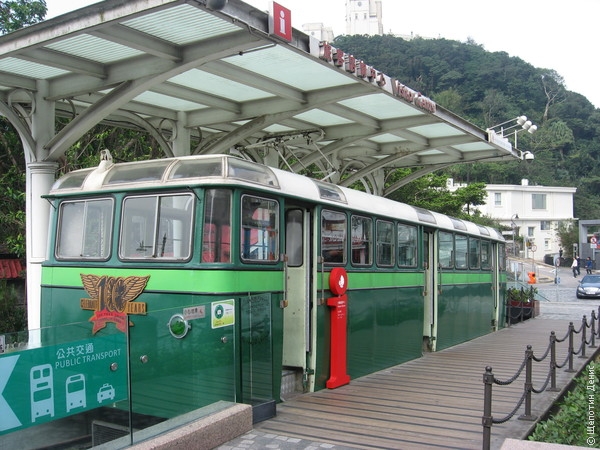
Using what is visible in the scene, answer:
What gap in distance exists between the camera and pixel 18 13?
58.3 ft

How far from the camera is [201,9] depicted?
26.2 feet

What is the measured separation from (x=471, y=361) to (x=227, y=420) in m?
7.02

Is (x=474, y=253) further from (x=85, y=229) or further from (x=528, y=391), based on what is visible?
(x=85, y=229)

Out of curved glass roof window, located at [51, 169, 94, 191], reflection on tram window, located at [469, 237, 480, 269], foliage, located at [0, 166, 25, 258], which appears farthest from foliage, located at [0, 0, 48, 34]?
reflection on tram window, located at [469, 237, 480, 269]

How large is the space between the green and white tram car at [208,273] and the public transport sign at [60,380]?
0.75ft

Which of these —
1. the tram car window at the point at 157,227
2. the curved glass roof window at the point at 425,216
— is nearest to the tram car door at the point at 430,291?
the curved glass roof window at the point at 425,216

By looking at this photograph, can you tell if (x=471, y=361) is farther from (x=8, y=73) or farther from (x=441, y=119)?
(x=8, y=73)

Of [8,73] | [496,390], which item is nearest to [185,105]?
[8,73]

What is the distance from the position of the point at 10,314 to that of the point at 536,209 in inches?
2624

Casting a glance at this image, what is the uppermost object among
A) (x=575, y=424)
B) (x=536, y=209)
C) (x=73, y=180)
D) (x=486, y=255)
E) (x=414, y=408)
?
(x=536, y=209)

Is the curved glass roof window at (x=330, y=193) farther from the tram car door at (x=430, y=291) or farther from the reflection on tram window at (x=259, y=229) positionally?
the tram car door at (x=430, y=291)

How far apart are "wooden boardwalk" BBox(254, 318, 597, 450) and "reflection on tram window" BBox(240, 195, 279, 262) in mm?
1816

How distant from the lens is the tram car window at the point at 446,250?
1329 centimetres

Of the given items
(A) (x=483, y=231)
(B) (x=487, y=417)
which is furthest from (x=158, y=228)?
(A) (x=483, y=231)
